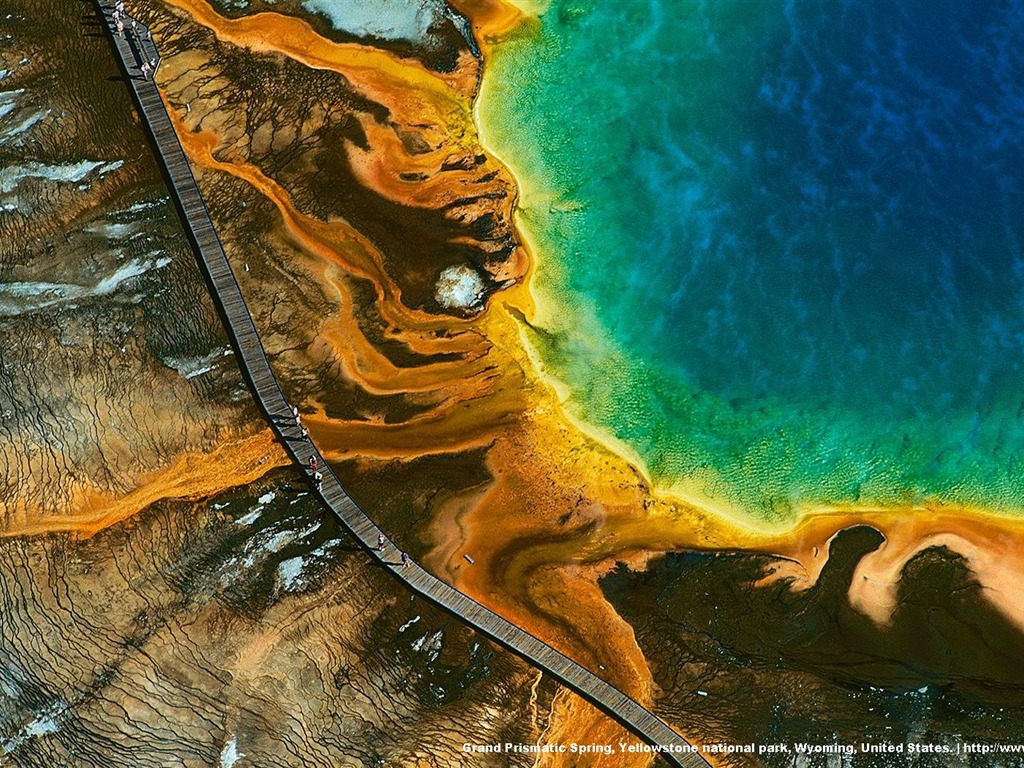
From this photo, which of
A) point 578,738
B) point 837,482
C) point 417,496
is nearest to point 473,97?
point 417,496

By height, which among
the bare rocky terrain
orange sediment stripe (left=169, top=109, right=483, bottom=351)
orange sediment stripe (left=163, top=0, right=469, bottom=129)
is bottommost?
the bare rocky terrain

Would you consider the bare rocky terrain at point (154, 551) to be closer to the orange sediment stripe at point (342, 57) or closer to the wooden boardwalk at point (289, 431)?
the wooden boardwalk at point (289, 431)

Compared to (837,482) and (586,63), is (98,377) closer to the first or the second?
(586,63)

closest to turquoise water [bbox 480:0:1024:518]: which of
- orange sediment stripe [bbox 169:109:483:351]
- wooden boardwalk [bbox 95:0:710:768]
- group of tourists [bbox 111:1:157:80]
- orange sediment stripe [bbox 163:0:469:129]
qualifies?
orange sediment stripe [bbox 163:0:469:129]

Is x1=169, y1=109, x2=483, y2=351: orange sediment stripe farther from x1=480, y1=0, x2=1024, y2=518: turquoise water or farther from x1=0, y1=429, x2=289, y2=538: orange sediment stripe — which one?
x1=0, y1=429, x2=289, y2=538: orange sediment stripe

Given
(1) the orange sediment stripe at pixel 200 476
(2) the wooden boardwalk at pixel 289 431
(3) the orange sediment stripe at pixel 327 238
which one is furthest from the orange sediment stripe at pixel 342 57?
A: (1) the orange sediment stripe at pixel 200 476
